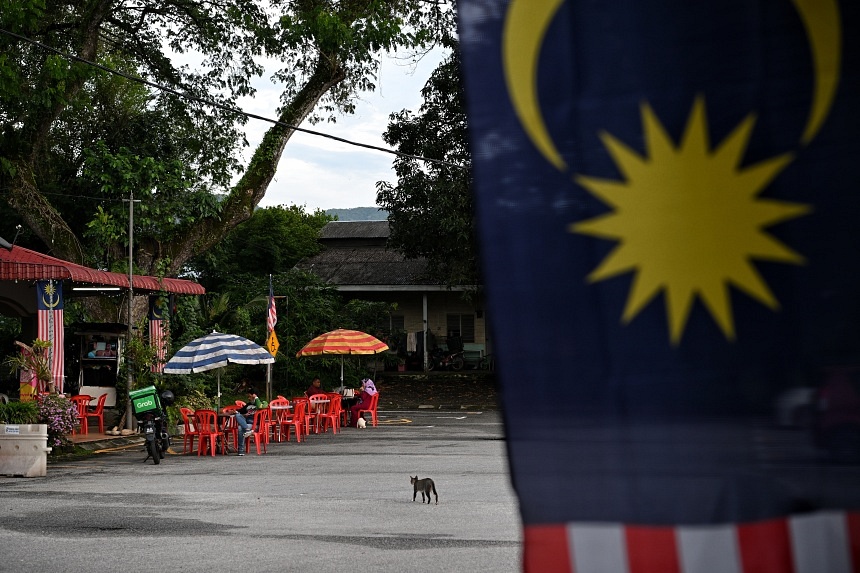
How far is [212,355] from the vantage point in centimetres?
2117

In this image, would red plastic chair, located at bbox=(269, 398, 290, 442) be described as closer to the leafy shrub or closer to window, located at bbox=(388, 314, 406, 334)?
the leafy shrub

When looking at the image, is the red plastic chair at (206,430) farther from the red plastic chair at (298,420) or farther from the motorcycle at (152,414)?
the red plastic chair at (298,420)

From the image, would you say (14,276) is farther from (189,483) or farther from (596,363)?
(596,363)

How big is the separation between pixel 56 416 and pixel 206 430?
8.62 ft

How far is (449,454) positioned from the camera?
722 inches

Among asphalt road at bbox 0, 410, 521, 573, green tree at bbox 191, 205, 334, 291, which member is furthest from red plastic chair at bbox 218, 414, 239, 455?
green tree at bbox 191, 205, 334, 291

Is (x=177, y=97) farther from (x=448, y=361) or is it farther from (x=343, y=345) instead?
(x=448, y=361)

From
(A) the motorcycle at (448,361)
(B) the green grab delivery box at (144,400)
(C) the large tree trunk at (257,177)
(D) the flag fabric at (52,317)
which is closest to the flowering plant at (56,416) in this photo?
(B) the green grab delivery box at (144,400)

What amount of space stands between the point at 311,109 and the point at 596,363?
29.6 meters

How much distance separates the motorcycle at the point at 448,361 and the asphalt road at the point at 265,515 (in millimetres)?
27311

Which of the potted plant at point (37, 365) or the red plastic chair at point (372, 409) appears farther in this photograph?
the red plastic chair at point (372, 409)

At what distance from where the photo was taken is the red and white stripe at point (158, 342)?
23.5 m

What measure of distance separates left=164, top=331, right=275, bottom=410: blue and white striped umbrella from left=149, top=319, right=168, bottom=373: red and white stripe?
197cm

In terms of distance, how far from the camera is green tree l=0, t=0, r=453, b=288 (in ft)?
93.1
